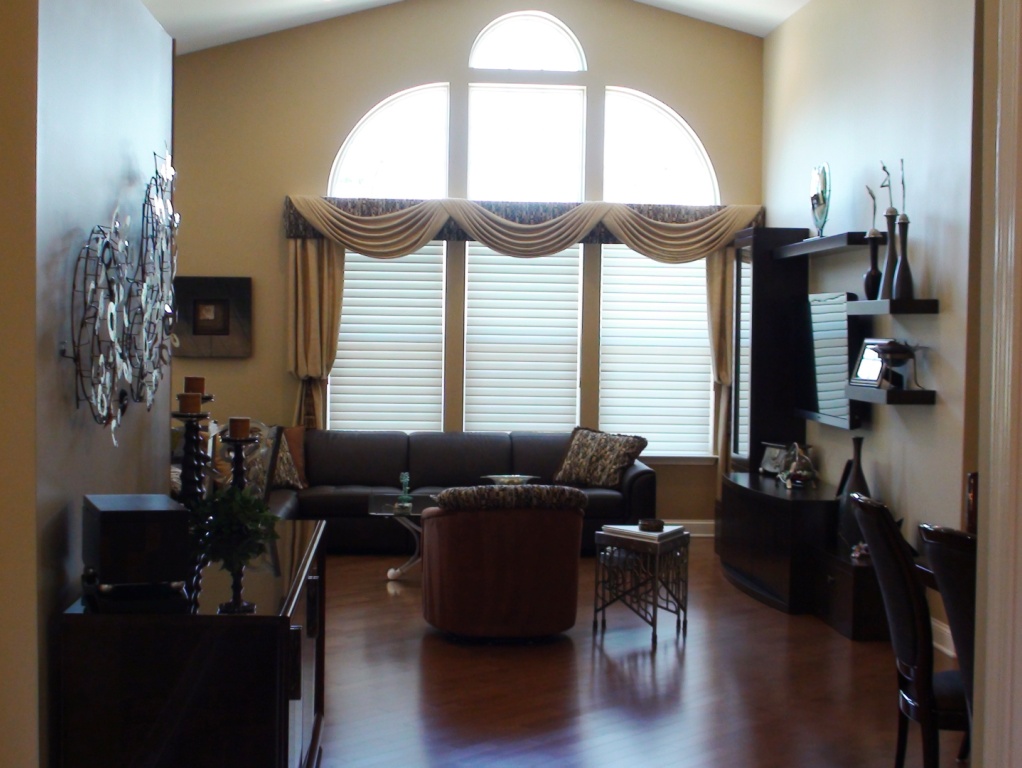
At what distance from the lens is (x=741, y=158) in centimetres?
788

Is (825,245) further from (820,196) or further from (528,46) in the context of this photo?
(528,46)

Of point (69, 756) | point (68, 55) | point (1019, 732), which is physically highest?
point (68, 55)

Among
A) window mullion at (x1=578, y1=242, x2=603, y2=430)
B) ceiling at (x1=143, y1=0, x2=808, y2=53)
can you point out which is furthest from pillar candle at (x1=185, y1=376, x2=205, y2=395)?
window mullion at (x1=578, y1=242, x2=603, y2=430)

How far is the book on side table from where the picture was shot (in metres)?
5.11

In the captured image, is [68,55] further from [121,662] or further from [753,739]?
[753,739]

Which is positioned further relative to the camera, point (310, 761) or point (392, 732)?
point (392, 732)

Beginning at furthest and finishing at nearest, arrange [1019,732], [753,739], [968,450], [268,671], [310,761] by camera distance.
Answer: [968,450] < [753,739] < [310,761] < [268,671] < [1019,732]

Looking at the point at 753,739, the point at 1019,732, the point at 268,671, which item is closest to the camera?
the point at 1019,732

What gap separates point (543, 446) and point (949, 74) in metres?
3.83

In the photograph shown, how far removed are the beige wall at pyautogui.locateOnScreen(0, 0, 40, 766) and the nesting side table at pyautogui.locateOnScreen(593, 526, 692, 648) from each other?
3353 millimetres

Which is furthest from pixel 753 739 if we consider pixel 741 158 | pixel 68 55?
pixel 741 158

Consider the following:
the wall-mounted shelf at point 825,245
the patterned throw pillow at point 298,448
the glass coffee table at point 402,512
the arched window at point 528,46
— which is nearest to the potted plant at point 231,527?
the glass coffee table at point 402,512

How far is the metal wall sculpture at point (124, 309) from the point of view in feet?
8.37

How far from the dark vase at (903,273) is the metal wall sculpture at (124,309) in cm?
355
